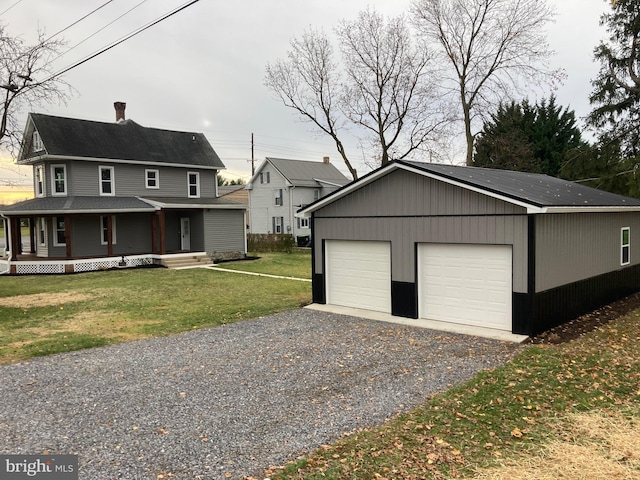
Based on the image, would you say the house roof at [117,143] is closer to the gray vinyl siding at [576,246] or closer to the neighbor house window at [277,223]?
the neighbor house window at [277,223]

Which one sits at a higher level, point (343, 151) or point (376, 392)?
point (343, 151)

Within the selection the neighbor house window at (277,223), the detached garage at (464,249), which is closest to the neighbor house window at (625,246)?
the detached garage at (464,249)

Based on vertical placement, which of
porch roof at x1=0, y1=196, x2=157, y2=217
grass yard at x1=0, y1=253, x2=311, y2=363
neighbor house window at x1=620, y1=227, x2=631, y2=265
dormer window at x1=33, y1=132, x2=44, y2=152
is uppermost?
dormer window at x1=33, y1=132, x2=44, y2=152

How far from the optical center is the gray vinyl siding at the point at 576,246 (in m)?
9.86

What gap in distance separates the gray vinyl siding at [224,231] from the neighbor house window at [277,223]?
11.6 m

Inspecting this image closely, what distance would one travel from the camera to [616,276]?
13656 millimetres

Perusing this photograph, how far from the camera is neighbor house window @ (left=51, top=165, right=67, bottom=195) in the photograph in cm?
2428

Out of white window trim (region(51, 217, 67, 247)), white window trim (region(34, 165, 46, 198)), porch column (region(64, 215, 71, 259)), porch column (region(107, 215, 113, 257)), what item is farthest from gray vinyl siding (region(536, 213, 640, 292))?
white window trim (region(34, 165, 46, 198))

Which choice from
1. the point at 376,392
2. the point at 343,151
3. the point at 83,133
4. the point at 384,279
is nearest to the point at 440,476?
the point at 376,392

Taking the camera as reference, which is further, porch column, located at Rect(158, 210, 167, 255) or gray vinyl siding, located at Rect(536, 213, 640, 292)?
porch column, located at Rect(158, 210, 167, 255)

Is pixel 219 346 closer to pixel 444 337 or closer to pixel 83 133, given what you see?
pixel 444 337

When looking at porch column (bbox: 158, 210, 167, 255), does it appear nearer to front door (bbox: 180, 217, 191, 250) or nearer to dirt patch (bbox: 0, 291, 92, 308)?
front door (bbox: 180, 217, 191, 250)

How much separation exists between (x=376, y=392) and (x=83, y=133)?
2435cm

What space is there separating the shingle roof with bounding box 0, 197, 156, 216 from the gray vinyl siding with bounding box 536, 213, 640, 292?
64.8 feet
